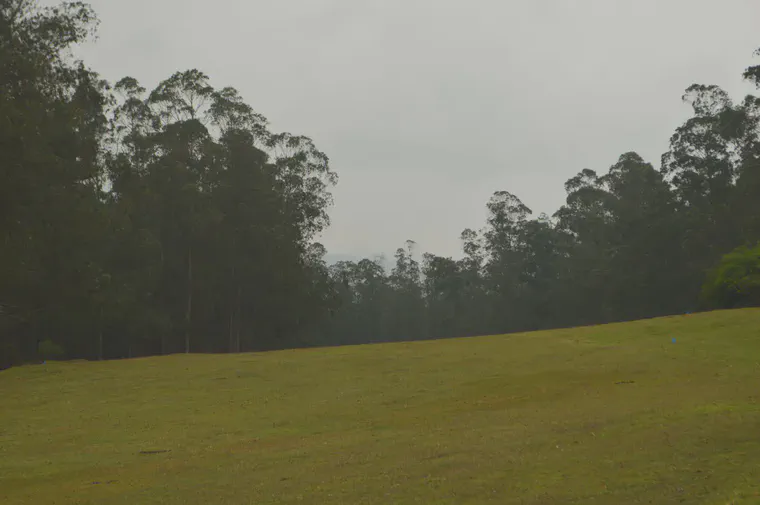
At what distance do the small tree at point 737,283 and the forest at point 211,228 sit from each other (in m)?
0.09

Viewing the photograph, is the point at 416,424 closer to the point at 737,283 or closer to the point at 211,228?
the point at 737,283

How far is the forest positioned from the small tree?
9 centimetres

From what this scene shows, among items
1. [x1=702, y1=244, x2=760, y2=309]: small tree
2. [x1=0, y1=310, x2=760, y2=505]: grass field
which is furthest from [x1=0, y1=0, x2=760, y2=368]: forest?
[x1=0, y1=310, x2=760, y2=505]: grass field

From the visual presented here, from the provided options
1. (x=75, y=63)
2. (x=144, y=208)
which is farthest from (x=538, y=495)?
(x=144, y=208)

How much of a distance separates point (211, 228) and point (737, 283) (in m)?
35.9

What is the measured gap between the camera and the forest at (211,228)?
2878 cm

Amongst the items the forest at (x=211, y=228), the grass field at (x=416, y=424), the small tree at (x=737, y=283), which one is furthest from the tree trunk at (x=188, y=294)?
the small tree at (x=737, y=283)

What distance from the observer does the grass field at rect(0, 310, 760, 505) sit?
8680 mm

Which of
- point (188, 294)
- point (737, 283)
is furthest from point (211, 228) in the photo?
point (737, 283)

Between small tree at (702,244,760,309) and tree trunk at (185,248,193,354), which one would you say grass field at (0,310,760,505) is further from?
tree trunk at (185,248,193,354)

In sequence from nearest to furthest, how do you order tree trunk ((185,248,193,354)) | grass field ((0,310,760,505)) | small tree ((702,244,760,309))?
grass field ((0,310,760,505))
small tree ((702,244,760,309))
tree trunk ((185,248,193,354))

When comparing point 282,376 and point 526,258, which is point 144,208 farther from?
point 526,258

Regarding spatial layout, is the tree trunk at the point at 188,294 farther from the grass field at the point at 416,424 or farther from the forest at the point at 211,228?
the grass field at the point at 416,424

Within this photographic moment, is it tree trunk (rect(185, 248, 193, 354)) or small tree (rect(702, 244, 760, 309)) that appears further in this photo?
tree trunk (rect(185, 248, 193, 354))
